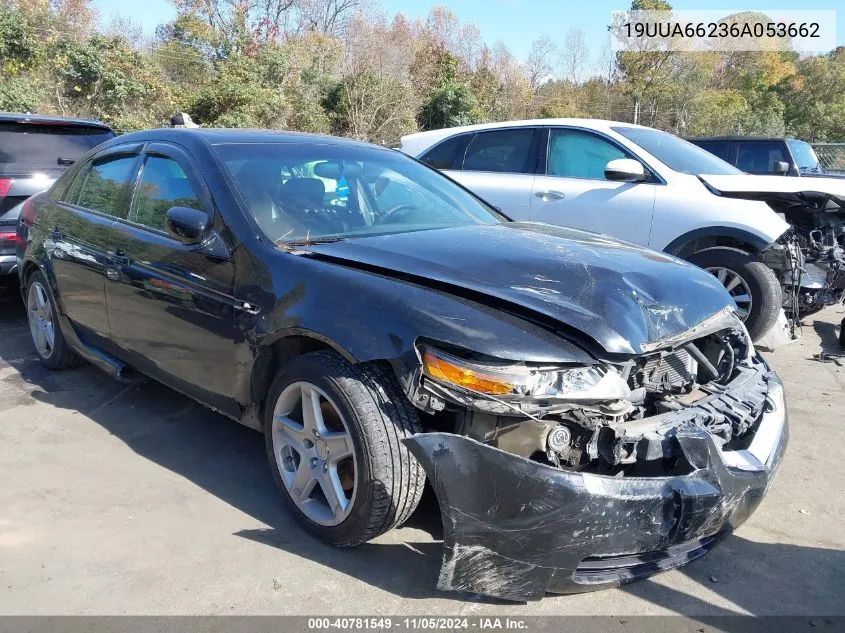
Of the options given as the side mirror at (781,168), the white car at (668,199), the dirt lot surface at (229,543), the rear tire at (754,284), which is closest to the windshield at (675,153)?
the white car at (668,199)

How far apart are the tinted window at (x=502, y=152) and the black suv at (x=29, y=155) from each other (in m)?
3.87

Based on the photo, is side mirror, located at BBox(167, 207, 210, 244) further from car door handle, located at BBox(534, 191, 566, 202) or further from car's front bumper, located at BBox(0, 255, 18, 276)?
car door handle, located at BBox(534, 191, 566, 202)

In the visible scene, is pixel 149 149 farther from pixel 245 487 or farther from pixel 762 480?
pixel 762 480

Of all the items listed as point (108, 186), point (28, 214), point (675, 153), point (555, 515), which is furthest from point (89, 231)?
point (675, 153)

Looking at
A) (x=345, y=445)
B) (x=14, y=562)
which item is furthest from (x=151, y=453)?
(x=345, y=445)

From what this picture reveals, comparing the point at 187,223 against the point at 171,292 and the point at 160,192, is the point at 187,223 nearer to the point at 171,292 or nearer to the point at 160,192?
the point at 171,292

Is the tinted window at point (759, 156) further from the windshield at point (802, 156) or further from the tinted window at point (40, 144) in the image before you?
the tinted window at point (40, 144)

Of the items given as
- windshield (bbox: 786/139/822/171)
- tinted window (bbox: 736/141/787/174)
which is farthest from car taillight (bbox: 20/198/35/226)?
windshield (bbox: 786/139/822/171)

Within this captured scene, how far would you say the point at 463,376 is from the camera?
223 cm

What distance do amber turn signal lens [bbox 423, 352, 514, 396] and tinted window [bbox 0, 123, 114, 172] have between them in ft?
18.0

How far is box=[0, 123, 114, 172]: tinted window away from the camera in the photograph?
20.3 ft

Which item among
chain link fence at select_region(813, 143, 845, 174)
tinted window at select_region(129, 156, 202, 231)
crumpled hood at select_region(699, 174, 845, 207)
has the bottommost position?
tinted window at select_region(129, 156, 202, 231)

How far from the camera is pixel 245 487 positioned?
3.21 m

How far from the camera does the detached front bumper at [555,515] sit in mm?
2092
